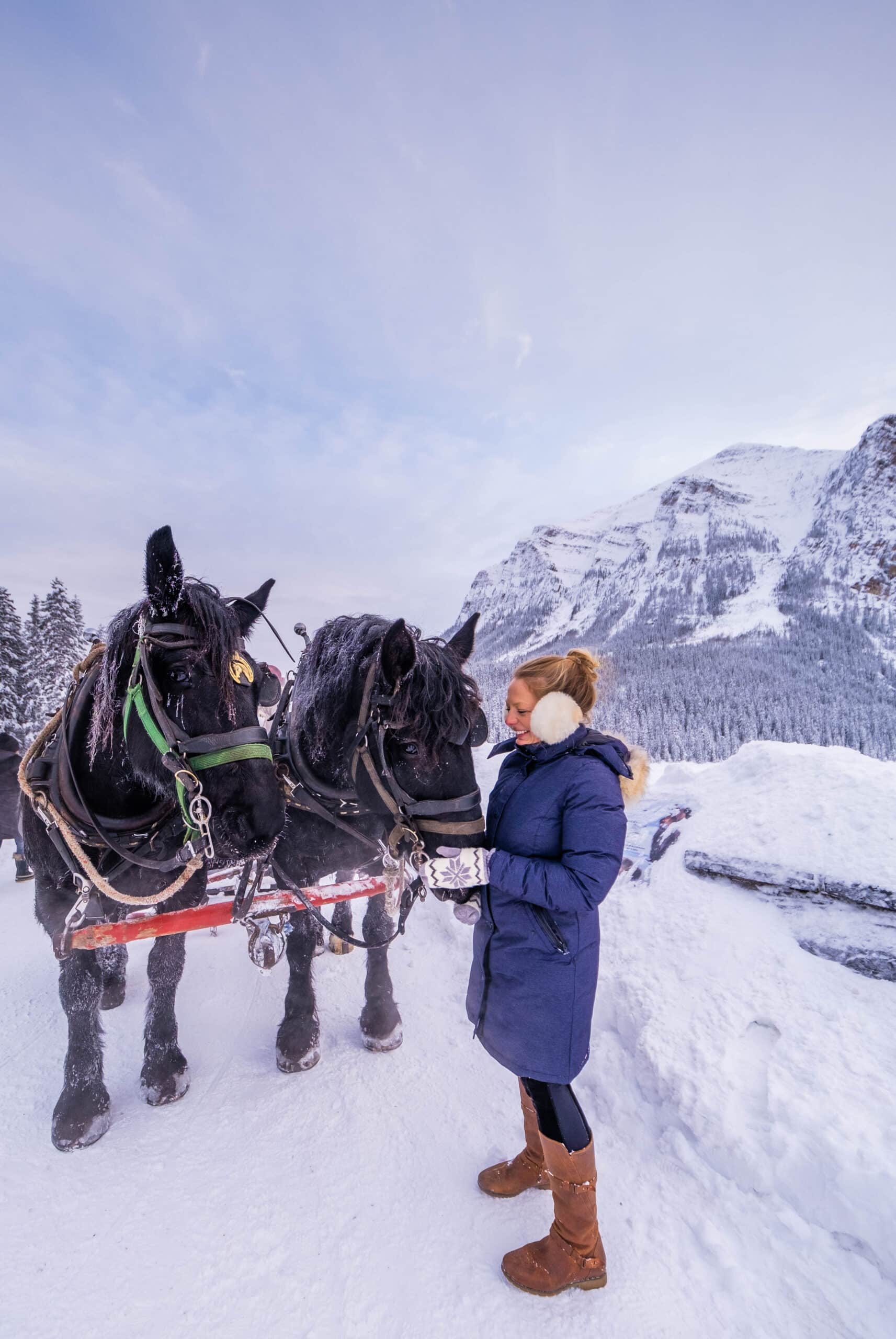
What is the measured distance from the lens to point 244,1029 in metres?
3.89

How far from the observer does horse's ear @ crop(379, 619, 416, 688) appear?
101 inches

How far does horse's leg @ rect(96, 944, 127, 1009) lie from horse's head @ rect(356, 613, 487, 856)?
3365 millimetres

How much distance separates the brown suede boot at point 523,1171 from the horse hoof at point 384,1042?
120 cm

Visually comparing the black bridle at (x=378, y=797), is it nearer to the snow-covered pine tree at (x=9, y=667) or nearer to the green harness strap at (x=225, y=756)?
the green harness strap at (x=225, y=756)

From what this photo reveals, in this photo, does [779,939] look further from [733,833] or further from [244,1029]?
[244,1029]

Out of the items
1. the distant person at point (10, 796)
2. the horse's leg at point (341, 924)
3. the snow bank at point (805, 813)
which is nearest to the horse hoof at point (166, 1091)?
the horse's leg at point (341, 924)

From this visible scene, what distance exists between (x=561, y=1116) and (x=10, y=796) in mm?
9590

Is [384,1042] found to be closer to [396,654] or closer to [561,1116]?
[561,1116]

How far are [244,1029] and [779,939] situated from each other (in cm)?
404

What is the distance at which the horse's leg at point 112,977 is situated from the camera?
14.0ft

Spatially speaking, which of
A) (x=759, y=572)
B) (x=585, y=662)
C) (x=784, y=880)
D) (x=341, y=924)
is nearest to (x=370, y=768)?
(x=585, y=662)

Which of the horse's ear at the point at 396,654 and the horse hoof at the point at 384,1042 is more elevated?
the horse's ear at the point at 396,654

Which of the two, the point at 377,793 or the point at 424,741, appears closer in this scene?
the point at 424,741

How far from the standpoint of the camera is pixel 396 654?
2.63 meters
